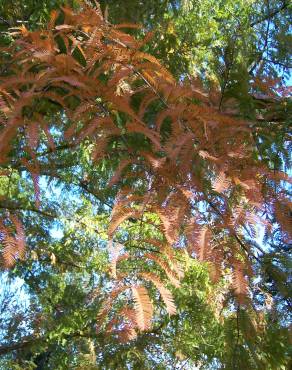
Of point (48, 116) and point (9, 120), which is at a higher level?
point (48, 116)

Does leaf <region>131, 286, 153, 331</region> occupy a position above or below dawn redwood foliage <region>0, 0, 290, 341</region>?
below

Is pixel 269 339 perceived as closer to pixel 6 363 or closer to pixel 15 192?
pixel 15 192

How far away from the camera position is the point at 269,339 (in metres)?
2.72

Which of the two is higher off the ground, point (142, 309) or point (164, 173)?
point (164, 173)

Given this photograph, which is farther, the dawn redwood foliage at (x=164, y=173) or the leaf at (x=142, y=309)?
the dawn redwood foliage at (x=164, y=173)

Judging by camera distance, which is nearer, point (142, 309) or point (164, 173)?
point (142, 309)

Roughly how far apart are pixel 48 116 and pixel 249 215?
1884mm

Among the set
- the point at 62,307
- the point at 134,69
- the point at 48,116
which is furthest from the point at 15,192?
the point at 134,69

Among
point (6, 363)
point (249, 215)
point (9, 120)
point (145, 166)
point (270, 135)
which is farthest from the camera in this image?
point (6, 363)

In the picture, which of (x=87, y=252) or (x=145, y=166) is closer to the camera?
(x=145, y=166)

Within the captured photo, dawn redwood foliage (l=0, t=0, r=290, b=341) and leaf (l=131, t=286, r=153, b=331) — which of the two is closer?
leaf (l=131, t=286, r=153, b=331)

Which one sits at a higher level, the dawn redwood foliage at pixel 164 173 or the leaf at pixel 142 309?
the dawn redwood foliage at pixel 164 173

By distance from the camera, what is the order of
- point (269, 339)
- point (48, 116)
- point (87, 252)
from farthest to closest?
point (87, 252)
point (48, 116)
point (269, 339)

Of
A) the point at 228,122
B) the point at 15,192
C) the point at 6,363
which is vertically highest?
the point at 15,192
